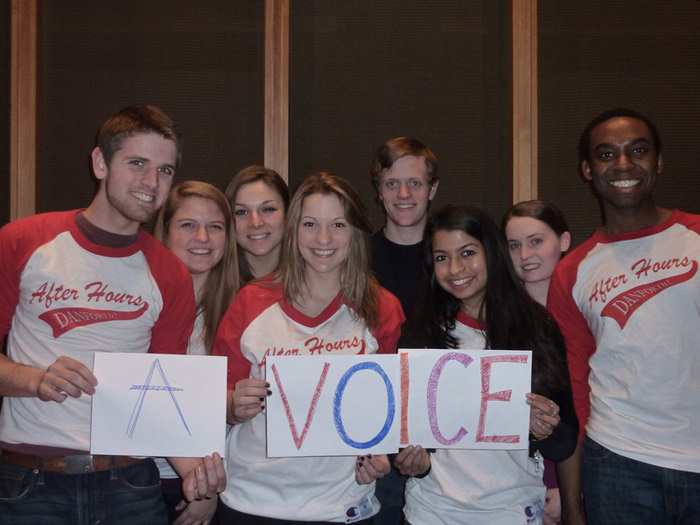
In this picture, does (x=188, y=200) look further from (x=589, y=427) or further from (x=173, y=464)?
(x=589, y=427)

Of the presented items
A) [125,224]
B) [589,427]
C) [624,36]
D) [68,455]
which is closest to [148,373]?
[68,455]

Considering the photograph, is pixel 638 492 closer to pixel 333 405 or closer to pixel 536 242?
pixel 333 405

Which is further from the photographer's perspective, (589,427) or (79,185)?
(79,185)

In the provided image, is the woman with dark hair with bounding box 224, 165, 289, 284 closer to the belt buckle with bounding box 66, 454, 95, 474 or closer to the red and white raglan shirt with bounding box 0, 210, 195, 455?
the red and white raglan shirt with bounding box 0, 210, 195, 455

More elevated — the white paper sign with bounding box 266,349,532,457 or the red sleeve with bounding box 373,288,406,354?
the red sleeve with bounding box 373,288,406,354

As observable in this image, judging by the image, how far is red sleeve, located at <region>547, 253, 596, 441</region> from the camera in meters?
2.14

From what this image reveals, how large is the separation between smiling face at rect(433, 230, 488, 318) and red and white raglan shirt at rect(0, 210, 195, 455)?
1.02 meters

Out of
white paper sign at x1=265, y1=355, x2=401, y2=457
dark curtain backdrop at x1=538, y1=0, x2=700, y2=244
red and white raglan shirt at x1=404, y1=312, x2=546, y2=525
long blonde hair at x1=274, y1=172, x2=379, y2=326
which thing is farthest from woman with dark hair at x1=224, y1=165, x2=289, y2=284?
dark curtain backdrop at x1=538, y1=0, x2=700, y2=244

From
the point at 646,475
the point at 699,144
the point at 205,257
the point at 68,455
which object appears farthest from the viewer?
the point at 699,144

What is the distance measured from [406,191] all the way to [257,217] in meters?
0.67

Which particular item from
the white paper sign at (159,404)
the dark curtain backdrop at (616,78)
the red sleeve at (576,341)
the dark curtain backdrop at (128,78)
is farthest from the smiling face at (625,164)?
the dark curtain backdrop at (128,78)

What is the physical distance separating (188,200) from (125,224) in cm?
67

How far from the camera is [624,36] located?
10.7ft

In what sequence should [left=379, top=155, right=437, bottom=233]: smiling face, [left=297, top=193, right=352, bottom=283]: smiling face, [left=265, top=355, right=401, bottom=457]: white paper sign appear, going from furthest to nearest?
[left=379, top=155, right=437, bottom=233]: smiling face
[left=297, top=193, right=352, bottom=283]: smiling face
[left=265, top=355, right=401, bottom=457]: white paper sign
